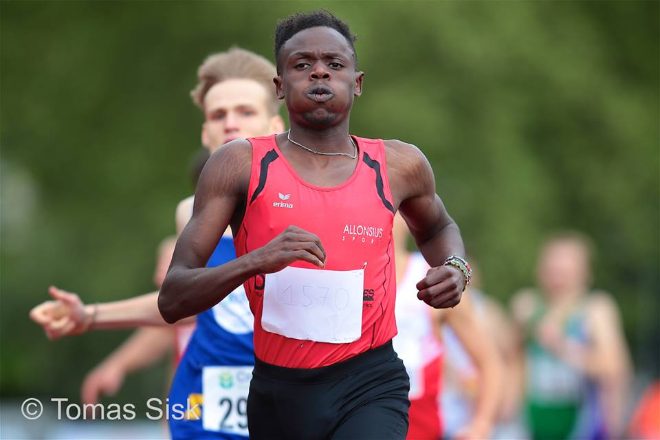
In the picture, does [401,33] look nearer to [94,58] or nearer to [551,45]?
[551,45]

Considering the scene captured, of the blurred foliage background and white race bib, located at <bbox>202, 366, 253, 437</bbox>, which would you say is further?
the blurred foliage background

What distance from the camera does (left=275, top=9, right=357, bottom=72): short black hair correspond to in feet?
16.0

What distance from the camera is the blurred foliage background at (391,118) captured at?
17859mm

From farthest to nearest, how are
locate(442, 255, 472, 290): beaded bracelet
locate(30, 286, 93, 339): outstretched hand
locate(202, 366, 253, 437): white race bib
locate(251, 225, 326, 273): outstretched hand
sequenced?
locate(30, 286, 93, 339): outstretched hand < locate(202, 366, 253, 437): white race bib < locate(442, 255, 472, 290): beaded bracelet < locate(251, 225, 326, 273): outstretched hand

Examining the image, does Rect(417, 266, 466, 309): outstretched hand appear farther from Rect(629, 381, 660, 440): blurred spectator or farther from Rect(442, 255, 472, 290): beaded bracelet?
Rect(629, 381, 660, 440): blurred spectator

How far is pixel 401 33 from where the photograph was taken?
18250mm

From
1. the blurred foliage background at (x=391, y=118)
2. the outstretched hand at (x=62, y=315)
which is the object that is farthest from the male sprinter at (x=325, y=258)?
the blurred foliage background at (x=391, y=118)

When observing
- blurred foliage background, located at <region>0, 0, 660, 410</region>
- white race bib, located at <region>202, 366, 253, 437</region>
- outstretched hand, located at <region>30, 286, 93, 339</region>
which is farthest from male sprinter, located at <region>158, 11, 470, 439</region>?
blurred foliage background, located at <region>0, 0, 660, 410</region>

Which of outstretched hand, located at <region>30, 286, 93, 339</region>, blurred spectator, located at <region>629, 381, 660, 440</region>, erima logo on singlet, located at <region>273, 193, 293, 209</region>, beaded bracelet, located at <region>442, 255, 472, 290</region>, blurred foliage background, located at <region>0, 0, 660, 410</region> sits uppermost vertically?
blurred foliage background, located at <region>0, 0, 660, 410</region>

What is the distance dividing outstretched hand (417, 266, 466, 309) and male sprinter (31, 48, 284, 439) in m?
1.56

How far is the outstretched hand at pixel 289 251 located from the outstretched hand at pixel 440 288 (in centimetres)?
45

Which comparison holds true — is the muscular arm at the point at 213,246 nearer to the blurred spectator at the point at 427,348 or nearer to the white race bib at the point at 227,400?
the white race bib at the point at 227,400

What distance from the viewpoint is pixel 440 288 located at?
4578mm

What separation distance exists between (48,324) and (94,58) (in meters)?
12.3
